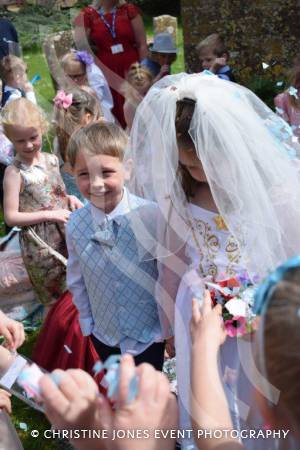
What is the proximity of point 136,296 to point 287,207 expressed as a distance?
76cm

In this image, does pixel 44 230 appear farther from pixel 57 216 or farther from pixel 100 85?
pixel 100 85

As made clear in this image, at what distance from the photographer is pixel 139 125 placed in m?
2.13

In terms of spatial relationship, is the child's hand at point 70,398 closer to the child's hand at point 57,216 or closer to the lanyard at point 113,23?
the child's hand at point 57,216

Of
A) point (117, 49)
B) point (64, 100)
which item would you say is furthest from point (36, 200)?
point (117, 49)

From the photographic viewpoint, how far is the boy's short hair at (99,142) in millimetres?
2357

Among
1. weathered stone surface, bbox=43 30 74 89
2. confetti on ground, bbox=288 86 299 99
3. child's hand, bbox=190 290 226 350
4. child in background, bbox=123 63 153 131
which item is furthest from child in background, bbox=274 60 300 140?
weathered stone surface, bbox=43 30 74 89

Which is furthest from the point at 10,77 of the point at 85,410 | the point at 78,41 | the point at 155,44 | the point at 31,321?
the point at 85,410

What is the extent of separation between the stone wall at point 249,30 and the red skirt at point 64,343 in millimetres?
4541

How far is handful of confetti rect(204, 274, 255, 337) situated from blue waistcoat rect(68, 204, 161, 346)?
1.31 feet

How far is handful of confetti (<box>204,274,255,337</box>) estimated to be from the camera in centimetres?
192

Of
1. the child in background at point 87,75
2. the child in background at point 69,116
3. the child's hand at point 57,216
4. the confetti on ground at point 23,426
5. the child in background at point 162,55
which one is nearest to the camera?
the confetti on ground at point 23,426

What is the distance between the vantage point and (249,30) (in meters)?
6.65

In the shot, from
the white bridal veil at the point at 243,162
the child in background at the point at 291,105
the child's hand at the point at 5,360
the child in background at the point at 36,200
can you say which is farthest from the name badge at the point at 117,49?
the child's hand at the point at 5,360

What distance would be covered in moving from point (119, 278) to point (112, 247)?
0.13 meters
